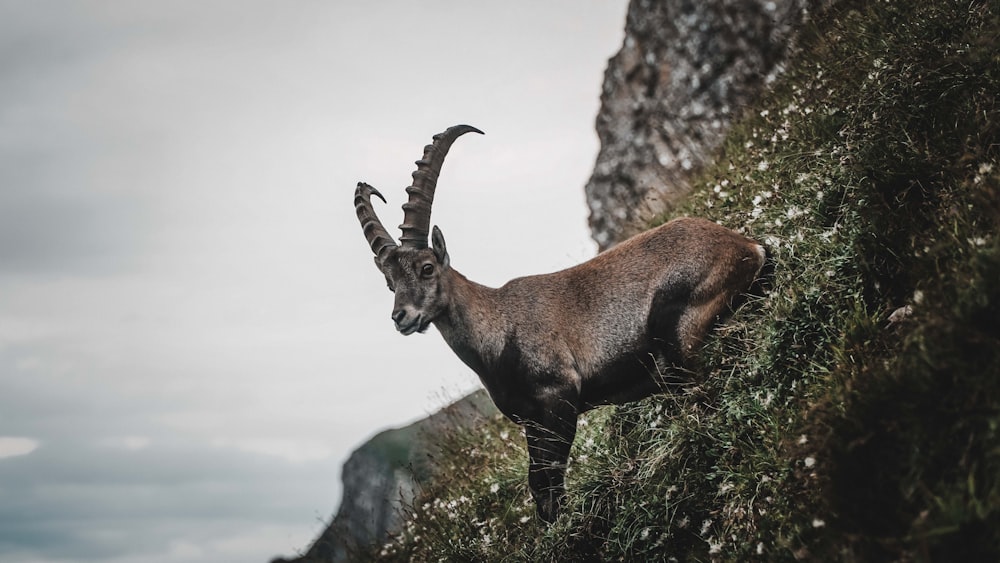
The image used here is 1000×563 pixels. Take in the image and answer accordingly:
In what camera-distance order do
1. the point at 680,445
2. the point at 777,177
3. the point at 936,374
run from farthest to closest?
the point at 777,177 → the point at 680,445 → the point at 936,374

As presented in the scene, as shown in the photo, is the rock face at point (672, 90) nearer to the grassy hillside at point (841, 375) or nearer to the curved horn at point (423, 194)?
the grassy hillside at point (841, 375)

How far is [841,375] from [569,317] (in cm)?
235

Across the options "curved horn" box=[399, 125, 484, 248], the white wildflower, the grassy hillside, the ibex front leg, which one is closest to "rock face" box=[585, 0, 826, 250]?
the grassy hillside

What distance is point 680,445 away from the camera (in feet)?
22.4

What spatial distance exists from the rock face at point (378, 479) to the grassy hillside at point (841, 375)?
3823 millimetres

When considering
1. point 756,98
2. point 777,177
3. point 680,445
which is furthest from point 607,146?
point 680,445

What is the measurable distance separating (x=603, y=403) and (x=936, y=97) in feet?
13.1

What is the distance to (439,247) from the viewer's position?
7.25 metres

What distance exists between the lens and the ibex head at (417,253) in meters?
7.08

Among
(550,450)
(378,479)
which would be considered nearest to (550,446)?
(550,450)

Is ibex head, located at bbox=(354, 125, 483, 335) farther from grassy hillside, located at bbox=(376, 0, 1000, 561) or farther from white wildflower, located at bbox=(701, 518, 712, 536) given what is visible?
white wildflower, located at bbox=(701, 518, 712, 536)

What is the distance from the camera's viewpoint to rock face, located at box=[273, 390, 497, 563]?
1401cm

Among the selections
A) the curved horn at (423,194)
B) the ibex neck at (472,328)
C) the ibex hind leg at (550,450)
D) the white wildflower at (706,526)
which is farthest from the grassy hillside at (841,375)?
the curved horn at (423,194)

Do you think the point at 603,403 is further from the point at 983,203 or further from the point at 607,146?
the point at 607,146
